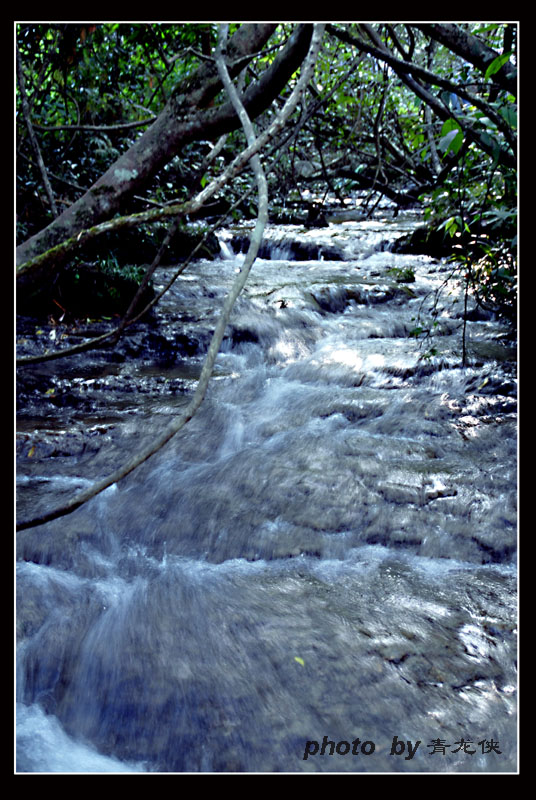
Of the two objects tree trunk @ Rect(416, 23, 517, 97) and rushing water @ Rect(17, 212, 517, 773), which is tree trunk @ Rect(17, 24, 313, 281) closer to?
tree trunk @ Rect(416, 23, 517, 97)

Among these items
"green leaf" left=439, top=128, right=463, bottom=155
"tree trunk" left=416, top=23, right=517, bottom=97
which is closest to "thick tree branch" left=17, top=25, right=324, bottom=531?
"green leaf" left=439, top=128, right=463, bottom=155

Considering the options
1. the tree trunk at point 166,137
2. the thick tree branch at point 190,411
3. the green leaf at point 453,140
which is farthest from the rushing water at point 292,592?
the green leaf at point 453,140

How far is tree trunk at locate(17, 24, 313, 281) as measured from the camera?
295cm

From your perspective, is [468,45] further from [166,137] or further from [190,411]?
[190,411]

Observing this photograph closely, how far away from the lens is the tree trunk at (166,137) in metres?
2.95

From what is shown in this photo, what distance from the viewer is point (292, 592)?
7.82 ft

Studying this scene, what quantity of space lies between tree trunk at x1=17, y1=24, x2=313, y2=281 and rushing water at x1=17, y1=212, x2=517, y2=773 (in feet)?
4.55

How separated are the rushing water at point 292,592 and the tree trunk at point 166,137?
4.55 feet

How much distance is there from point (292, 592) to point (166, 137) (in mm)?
2539

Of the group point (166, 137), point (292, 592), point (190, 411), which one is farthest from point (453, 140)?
point (292, 592)

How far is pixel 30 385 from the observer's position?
4.29 metres

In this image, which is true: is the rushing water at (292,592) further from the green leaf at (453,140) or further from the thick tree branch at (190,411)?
the green leaf at (453,140)
